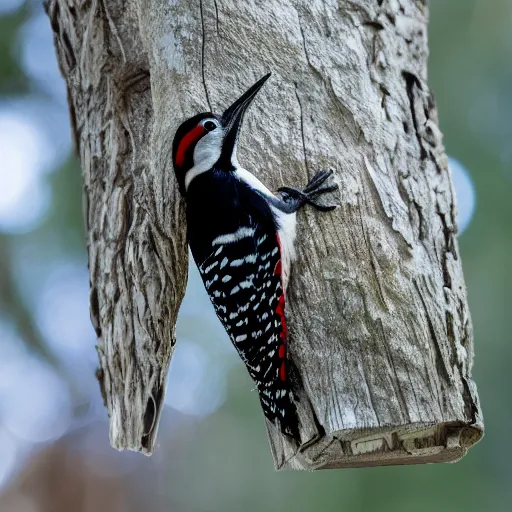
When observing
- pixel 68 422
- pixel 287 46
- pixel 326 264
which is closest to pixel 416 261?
pixel 326 264

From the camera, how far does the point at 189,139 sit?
7.96 ft

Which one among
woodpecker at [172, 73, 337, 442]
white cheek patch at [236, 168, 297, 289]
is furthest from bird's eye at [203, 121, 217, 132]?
white cheek patch at [236, 168, 297, 289]

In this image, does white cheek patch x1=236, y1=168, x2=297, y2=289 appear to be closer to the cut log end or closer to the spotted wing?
the spotted wing

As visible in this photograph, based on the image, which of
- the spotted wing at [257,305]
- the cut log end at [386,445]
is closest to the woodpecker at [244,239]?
the spotted wing at [257,305]

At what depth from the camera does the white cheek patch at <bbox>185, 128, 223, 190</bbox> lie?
2432mm

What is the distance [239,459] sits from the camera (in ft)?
21.0

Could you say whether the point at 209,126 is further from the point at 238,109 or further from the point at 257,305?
the point at 257,305

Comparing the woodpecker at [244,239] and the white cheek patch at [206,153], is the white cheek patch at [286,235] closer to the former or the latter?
the woodpecker at [244,239]

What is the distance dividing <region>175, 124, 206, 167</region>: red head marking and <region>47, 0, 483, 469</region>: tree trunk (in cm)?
12

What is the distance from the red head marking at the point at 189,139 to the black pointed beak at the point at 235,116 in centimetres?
9

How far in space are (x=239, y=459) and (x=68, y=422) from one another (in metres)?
1.69

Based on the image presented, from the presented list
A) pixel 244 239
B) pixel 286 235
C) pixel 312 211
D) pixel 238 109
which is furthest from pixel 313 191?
pixel 238 109

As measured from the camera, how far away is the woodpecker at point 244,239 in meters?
2.17

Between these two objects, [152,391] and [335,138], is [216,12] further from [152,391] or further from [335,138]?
[152,391]
